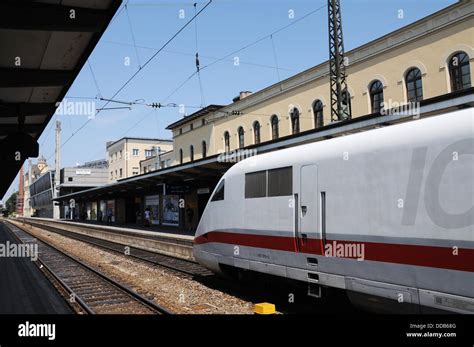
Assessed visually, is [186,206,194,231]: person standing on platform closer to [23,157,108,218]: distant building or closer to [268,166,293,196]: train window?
[268,166,293,196]: train window

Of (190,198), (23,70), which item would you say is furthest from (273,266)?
(190,198)

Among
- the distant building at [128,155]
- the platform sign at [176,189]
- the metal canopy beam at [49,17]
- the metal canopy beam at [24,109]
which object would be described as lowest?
the platform sign at [176,189]

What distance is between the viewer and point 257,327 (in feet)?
13.8

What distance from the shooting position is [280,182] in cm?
866

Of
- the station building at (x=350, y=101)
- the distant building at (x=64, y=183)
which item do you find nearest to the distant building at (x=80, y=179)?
the distant building at (x=64, y=183)

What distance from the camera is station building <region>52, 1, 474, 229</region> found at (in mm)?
16688

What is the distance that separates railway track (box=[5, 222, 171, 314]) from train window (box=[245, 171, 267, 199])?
122 inches

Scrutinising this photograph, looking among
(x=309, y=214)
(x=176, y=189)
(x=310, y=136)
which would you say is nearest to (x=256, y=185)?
(x=309, y=214)

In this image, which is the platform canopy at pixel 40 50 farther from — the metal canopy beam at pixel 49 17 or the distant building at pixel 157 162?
the distant building at pixel 157 162

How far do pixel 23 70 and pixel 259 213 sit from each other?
6115 millimetres

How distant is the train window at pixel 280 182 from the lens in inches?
330

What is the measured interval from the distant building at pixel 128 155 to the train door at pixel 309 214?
68.0 m

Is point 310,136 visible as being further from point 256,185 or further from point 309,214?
point 309,214

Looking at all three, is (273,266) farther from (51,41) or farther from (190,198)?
(190,198)
